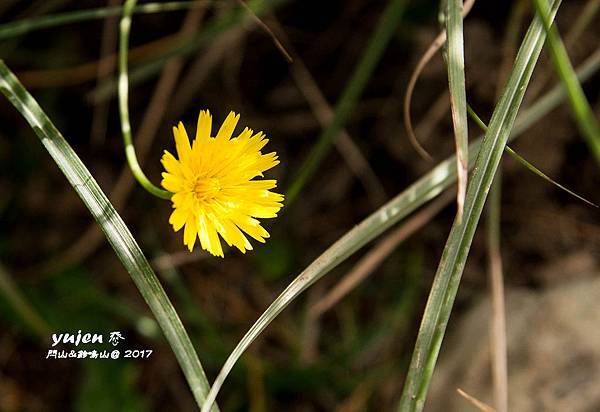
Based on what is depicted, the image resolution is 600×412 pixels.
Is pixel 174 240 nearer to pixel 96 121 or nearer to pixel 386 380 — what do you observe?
pixel 96 121

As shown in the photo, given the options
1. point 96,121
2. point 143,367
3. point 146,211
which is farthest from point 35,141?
point 143,367

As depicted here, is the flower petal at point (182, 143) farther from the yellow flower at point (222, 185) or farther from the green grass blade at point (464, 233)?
the green grass blade at point (464, 233)

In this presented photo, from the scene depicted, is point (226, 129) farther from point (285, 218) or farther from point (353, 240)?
point (285, 218)

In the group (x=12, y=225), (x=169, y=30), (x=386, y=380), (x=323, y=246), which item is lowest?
(x=386, y=380)

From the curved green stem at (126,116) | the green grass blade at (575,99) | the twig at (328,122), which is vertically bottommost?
the green grass blade at (575,99)

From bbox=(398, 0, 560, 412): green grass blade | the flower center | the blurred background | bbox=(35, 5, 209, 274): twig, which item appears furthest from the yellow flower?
bbox=(35, 5, 209, 274): twig

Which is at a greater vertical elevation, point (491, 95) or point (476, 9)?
point (476, 9)

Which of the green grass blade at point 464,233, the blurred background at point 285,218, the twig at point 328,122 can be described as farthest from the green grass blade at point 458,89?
the twig at point 328,122

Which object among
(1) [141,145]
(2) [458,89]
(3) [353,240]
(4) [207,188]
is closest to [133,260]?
(4) [207,188]
